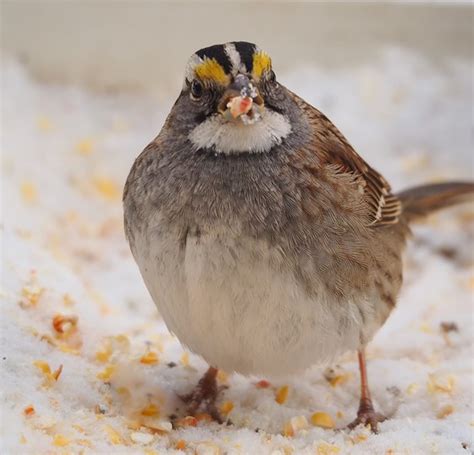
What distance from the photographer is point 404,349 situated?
3.14m

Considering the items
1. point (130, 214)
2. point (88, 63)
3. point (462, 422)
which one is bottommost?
point (462, 422)

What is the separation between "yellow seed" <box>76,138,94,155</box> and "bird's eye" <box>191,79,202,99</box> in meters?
2.09

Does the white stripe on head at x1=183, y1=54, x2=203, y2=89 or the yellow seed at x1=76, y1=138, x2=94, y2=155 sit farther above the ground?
the yellow seed at x1=76, y1=138, x2=94, y2=155

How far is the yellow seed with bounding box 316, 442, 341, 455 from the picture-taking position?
2.34 m

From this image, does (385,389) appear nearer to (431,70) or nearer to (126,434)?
(126,434)

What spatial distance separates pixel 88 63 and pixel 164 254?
9.03 ft

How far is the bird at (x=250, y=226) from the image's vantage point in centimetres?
220

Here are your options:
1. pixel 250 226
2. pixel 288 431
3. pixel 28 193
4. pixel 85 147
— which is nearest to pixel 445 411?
Result: pixel 288 431

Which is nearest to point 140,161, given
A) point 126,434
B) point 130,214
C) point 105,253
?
point 130,214

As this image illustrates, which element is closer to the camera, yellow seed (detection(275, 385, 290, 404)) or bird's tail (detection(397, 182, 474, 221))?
yellow seed (detection(275, 385, 290, 404))

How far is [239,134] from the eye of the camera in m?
2.23

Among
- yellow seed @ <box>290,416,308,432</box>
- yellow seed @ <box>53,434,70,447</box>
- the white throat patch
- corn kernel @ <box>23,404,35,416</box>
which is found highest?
the white throat patch

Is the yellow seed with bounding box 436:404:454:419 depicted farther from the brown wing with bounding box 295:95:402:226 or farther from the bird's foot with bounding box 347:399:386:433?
the brown wing with bounding box 295:95:402:226

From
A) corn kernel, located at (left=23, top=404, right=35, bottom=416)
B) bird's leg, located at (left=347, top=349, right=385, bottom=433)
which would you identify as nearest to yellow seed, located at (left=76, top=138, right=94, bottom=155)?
bird's leg, located at (left=347, top=349, right=385, bottom=433)
